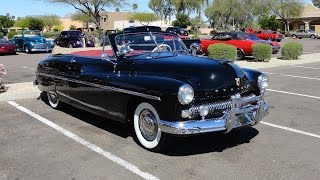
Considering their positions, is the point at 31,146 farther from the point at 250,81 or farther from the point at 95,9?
the point at 95,9

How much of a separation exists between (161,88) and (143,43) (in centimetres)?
160

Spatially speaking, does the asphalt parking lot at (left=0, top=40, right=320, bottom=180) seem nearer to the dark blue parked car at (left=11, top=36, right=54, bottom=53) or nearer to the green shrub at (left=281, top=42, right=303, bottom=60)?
the green shrub at (left=281, top=42, right=303, bottom=60)

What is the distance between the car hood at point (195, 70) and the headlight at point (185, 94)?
0.47ft

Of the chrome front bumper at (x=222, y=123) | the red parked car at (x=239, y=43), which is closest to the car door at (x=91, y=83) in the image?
the chrome front bumper at (x=222, y=123)

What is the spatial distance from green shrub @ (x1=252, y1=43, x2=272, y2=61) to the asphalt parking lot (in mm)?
9709

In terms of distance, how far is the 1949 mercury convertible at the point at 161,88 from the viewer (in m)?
4.96

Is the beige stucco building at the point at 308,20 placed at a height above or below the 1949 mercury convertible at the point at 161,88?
above

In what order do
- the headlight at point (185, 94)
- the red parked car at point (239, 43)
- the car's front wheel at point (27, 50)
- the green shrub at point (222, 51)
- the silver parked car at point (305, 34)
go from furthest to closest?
the silver parked car at point (305, 34) < the car's front wheel at point (27, 50) < the red parked car at point (239, 43) < the green shrub at point (222, 51) < the headlight at point (185, 94)

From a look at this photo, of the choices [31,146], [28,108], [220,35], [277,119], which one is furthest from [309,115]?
[220,35]

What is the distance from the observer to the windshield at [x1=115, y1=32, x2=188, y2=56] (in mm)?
6266

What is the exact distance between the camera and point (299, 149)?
215 inches

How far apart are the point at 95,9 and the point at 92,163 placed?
3945 cm

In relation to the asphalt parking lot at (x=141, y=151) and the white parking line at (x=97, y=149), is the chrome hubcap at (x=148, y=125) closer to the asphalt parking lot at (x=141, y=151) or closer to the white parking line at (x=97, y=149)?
the asphalt parking lot at (x=141, y=151)

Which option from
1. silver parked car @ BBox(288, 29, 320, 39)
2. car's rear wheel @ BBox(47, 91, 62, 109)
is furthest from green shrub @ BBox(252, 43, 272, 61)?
silver parked car @ BBox(288, 29, 320, 39)
